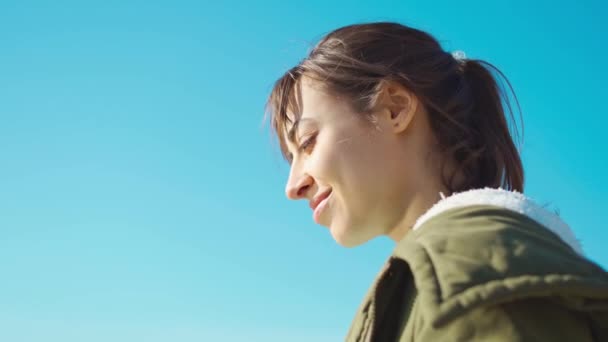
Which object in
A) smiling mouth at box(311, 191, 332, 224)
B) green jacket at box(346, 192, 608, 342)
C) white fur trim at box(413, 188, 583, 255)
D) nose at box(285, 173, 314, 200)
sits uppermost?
nose at box(285, 173, 314, 200)

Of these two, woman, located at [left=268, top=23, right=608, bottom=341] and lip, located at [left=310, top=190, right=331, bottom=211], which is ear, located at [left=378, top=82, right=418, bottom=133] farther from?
lip, located at [left=310, top=190, right=331, bottom=211]

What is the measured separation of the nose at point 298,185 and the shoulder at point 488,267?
1069 mm

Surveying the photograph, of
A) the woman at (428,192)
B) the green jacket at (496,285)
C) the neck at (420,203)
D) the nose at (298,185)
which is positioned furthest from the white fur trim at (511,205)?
the nose at (298,185)

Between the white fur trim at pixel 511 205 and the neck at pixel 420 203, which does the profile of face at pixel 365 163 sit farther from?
the white fur trim at pixel 511 205

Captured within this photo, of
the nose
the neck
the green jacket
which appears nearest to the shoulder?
the green jacket

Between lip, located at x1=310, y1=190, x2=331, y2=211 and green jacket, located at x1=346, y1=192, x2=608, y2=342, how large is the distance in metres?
0.91

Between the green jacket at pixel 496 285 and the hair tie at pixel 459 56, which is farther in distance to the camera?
the hair tie at pixel 459 56

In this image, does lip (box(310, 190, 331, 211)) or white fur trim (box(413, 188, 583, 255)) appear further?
lip (box(310, 190, 331, 211))

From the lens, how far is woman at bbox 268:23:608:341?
143cm

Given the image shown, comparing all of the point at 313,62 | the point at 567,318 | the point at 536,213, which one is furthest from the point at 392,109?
the point at 567,318

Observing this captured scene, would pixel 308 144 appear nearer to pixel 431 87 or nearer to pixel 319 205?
pixel 319 205

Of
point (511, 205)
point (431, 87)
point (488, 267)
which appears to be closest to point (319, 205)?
point (431, 87)

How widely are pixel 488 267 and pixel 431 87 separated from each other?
1270mm

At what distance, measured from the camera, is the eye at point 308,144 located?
8.42ft
